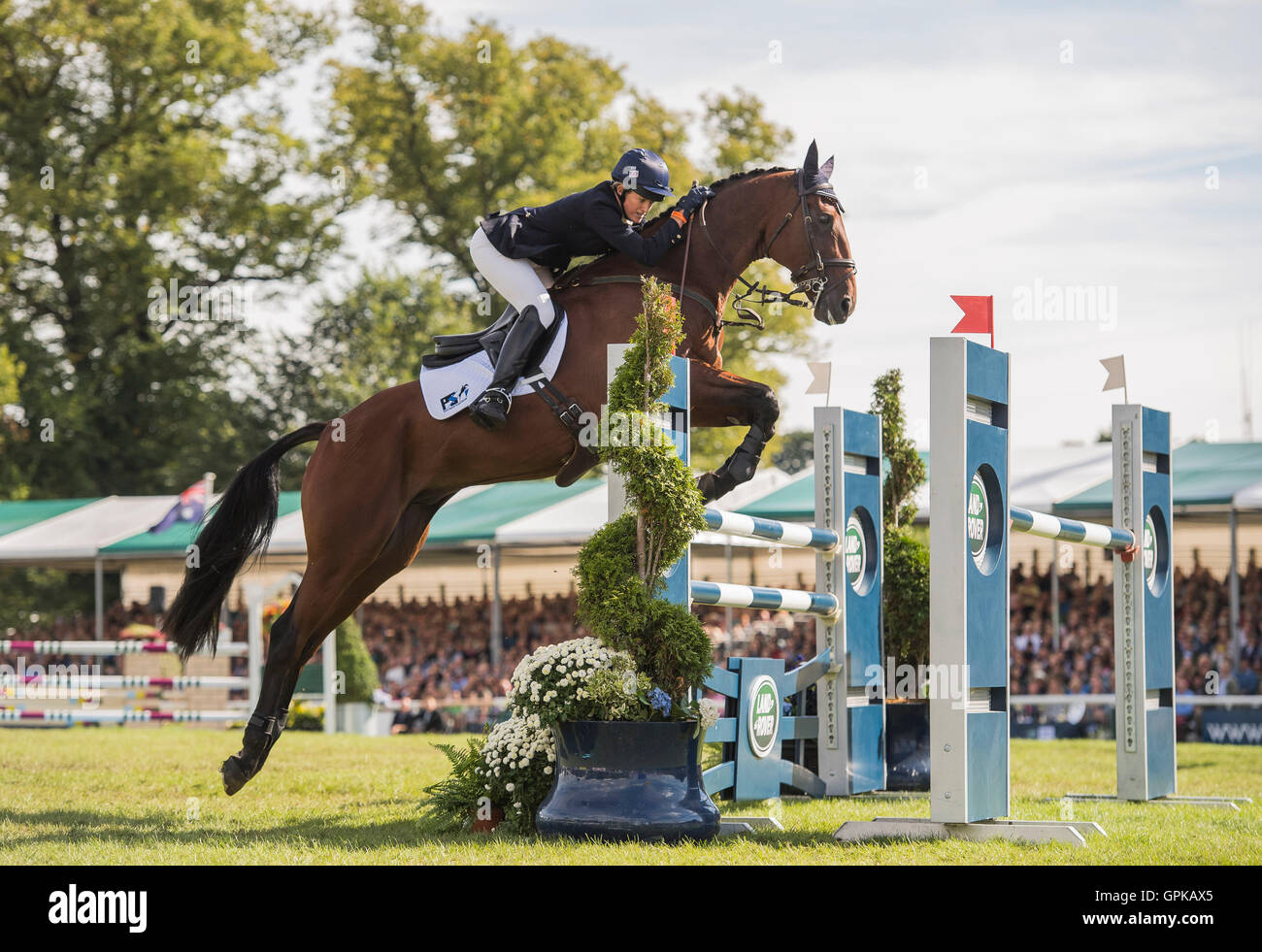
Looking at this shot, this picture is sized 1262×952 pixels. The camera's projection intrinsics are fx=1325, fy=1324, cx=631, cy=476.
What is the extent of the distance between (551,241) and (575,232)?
3.8 inches

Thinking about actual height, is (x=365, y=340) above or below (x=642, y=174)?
above

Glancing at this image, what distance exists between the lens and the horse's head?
16.6ft

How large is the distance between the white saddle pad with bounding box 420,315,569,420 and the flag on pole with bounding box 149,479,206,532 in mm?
11102

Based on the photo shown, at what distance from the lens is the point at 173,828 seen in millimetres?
4965

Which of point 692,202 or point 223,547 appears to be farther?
point 223,547

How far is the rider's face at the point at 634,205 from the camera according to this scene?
16.4ft

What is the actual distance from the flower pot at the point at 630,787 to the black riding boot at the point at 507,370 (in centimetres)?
122

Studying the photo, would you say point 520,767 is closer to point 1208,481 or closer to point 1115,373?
point 1115,373

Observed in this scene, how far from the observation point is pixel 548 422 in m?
4.93

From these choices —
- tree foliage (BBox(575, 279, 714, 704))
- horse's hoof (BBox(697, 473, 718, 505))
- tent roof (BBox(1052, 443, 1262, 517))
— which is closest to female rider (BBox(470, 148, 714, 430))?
tree foliage (BBox(575, 279, 714, 704))

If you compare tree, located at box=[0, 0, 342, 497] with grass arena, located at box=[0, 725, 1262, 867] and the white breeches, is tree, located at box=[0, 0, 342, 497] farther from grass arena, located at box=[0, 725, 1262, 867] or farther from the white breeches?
the white breeches

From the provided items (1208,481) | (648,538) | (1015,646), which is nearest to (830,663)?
(648,538)

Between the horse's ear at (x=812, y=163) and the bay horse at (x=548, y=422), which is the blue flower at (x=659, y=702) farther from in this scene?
the horse's ear at (x=812, y=163)

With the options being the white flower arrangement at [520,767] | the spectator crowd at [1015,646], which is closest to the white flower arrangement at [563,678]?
the white flower arrangement at [520,767]
